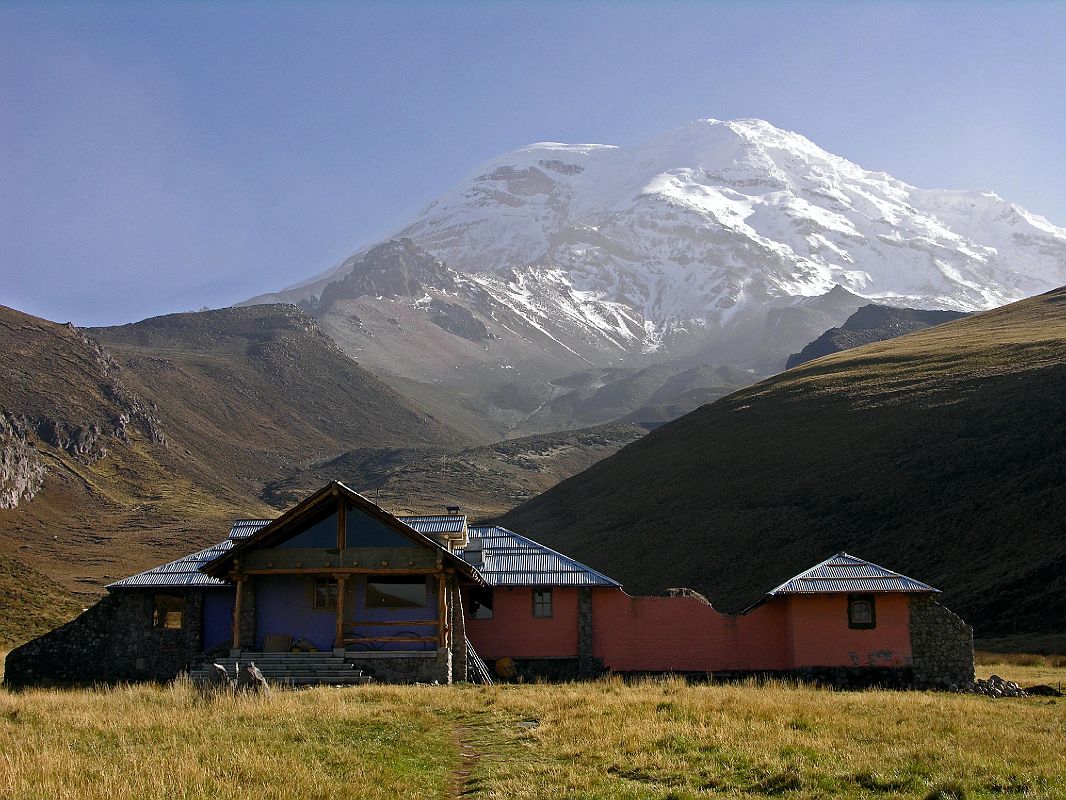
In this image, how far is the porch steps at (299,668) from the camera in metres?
25.2

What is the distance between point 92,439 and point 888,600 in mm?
115521

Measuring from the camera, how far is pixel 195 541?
9856 cm

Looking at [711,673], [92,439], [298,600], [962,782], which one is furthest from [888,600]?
[92,439]

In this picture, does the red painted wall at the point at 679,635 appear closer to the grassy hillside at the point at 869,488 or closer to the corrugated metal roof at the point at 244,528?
the corrugated metal roof at the point at 244,528

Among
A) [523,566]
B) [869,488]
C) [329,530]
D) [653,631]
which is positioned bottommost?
[653,631]

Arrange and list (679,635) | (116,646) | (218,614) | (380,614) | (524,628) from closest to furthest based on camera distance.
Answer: (380,614), (116,646), (218,614), (524,628), (679,635)

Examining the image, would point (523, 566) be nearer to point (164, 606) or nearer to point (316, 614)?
point (316, 614)

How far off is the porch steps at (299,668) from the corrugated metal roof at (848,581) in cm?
1099

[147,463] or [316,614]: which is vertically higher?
[147,463]

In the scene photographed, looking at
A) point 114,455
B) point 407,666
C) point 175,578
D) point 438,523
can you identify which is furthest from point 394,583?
point 114,455

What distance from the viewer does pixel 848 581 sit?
29453 mm

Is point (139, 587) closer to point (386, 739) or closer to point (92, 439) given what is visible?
point (386, 739)

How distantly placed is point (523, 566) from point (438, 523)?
2643mm

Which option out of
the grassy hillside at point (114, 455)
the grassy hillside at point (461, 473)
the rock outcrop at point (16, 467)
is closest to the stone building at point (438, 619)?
the grassy hillside at point (114, 455)
